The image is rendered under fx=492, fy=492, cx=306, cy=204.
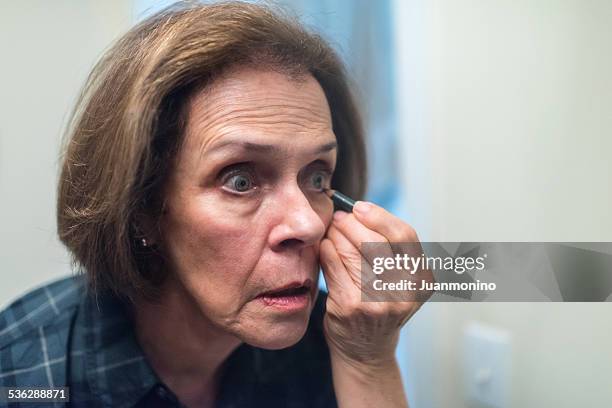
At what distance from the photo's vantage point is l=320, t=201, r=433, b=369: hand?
61 cm

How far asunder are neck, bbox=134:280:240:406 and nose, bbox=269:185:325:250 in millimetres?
171

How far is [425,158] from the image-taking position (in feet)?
2.48

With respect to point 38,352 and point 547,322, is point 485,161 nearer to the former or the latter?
point 547,322

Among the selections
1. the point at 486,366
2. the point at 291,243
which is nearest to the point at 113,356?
the point at 291,243

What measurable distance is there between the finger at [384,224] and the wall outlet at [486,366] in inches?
9.0

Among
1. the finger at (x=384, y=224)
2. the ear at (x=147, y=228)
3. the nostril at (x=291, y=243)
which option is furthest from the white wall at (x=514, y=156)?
the ear at (x=147, y=228)

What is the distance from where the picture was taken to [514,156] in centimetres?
69

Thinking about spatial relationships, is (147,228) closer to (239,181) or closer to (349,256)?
(239,181)

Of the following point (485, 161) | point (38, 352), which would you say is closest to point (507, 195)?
point (485, 161)

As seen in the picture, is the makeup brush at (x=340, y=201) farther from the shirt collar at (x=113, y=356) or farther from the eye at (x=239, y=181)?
the shirt collar at (x=113, y=356)

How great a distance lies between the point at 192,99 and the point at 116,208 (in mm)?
160

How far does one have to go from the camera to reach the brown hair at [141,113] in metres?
0.58

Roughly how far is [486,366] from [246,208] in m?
0.45

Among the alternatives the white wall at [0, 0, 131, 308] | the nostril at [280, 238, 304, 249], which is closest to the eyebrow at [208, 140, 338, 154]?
the nostril at [280, 238, 304, 249]
